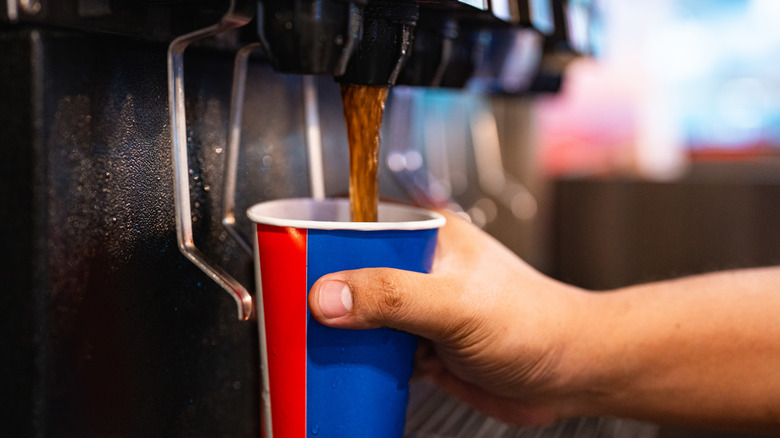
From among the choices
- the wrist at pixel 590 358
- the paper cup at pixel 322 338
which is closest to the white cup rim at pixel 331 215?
the paper cup at pixel 322 338

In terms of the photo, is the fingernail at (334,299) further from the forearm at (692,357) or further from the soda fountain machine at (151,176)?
the forearm at (692,357)

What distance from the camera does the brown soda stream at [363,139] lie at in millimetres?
537

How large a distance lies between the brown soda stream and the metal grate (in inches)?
11.8

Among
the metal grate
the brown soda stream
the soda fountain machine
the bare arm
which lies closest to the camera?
the soda fountain machine

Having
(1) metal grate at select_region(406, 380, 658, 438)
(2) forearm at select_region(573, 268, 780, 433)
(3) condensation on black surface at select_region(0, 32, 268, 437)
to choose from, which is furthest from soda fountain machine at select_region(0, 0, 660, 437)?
(2) forearm at select_region(573, 268, 780, 433)

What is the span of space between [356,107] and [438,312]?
0.18 metres

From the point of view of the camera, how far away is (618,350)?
2.38 ft

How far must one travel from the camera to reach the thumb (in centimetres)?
49

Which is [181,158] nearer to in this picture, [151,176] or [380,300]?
[151,176]

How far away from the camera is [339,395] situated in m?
0.52

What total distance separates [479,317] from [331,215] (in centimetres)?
17

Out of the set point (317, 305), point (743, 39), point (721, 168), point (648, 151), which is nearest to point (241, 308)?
point (317, 305)

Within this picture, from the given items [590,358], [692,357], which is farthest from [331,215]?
[692,357]

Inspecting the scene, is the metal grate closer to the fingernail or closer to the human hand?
the human hand
